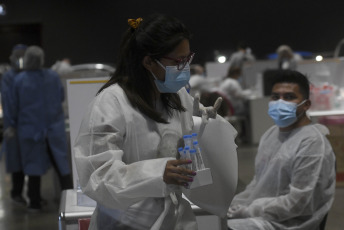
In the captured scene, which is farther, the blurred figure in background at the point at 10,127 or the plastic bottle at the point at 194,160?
the blurred figure in background at the point at 10,127

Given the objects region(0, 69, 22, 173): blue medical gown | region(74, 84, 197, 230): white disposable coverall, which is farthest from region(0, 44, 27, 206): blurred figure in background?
region(74, 84, 197, 230): white disposable coverall

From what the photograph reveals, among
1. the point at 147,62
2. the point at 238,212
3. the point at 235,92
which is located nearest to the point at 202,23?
the point at 235,92

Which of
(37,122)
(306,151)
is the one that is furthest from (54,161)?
(306,151)

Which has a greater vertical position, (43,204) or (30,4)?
(30,4)

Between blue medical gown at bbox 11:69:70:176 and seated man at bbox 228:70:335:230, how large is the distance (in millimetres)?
2664

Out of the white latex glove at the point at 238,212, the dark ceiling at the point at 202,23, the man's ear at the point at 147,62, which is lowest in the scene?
the white latex glove at the point at 238,212

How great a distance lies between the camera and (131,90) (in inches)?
71.3

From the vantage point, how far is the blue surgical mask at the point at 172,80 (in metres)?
1.81

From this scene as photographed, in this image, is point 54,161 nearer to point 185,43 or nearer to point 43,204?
point 43,204

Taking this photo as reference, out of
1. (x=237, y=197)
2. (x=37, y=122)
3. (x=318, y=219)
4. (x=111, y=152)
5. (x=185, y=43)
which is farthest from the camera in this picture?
(x=37, y=122)

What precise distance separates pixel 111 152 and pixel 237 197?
1.57 m

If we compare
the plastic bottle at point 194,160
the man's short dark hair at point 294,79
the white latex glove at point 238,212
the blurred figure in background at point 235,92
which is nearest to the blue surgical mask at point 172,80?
the plastic bottle at point 194,160

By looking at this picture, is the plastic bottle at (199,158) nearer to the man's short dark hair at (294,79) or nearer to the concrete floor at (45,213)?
the man's short dark hair at (294,79)

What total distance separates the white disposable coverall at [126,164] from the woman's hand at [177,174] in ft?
0.06
